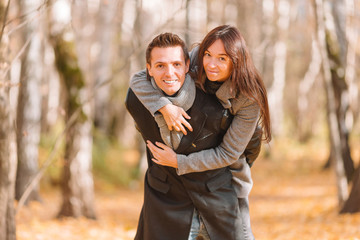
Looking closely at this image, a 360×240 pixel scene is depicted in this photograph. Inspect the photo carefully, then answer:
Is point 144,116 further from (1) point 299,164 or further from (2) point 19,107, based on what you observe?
(1) point 299,164

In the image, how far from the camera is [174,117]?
2.32 m

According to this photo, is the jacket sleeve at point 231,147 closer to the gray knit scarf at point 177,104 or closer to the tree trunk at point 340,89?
the gray knit scarf at point 177,104

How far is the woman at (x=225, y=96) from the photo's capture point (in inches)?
91.0

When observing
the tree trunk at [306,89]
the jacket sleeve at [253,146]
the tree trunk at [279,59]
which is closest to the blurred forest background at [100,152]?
the jacket sleeve at [253,146]

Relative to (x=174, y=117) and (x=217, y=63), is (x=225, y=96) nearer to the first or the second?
(x=217, y=63)

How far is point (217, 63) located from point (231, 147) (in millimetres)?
486

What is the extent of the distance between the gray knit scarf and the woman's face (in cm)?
13

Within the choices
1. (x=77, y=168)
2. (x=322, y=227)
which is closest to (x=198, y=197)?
(x=322, y=227)

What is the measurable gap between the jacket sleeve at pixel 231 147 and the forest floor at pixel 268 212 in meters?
2.56

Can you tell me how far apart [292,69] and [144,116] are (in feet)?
71.6

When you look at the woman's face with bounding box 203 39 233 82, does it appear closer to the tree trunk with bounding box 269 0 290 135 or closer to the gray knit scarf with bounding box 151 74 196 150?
the gray knit scarf with bounding box 151 74 196 150

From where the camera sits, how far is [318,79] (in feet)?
63.0

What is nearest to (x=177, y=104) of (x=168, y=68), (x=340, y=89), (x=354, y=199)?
(x=168, y=68)

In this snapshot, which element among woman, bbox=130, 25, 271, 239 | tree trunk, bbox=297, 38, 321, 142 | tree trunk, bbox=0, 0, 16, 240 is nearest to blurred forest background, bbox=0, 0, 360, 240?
tree trunk, bbox=0, 0, 16, 240
